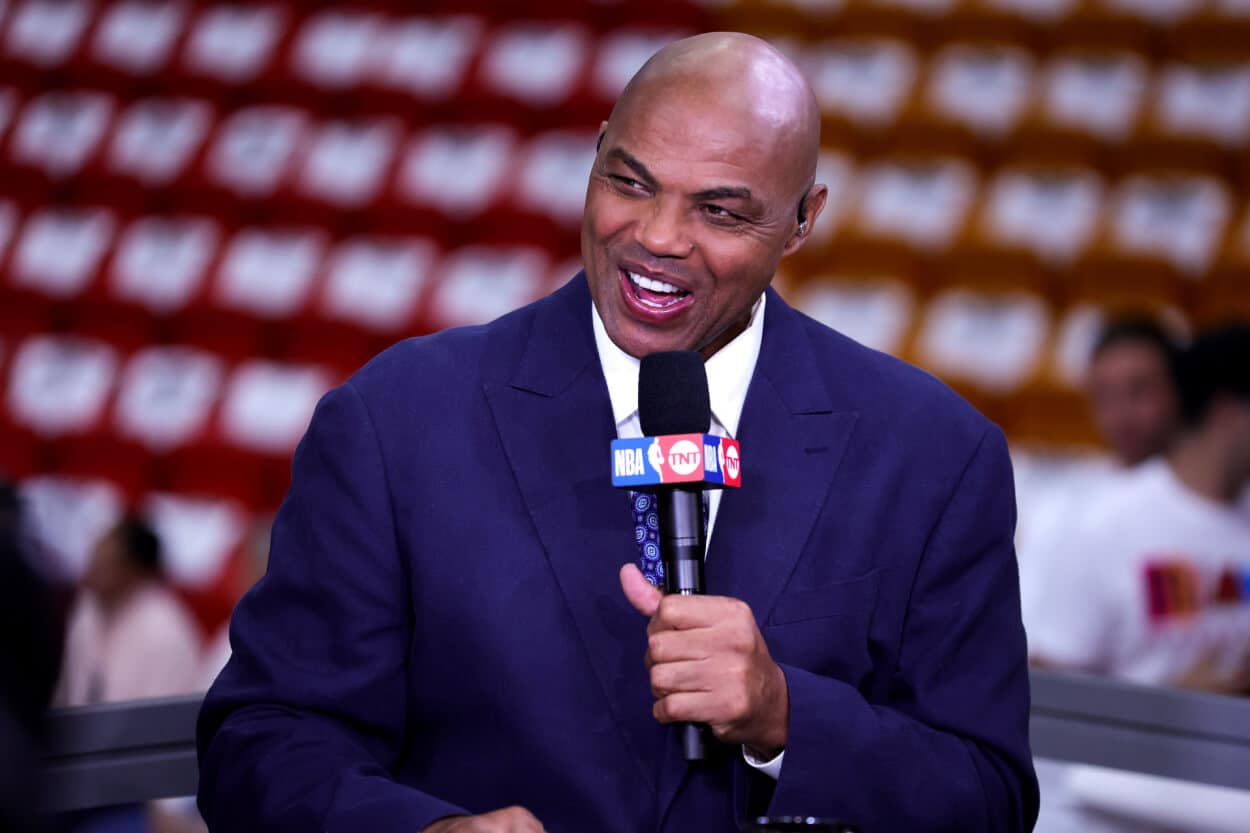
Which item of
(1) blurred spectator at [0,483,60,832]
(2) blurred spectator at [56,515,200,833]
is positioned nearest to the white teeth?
(1) blurred spectator at [0,483,60,832]

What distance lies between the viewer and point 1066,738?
1559 mm

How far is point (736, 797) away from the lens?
1182mm

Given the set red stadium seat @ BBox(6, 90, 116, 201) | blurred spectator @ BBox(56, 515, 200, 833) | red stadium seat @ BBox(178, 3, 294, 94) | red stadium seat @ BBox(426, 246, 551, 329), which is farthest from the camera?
red stadium seat @ BBox(178, 3, 294, 94)

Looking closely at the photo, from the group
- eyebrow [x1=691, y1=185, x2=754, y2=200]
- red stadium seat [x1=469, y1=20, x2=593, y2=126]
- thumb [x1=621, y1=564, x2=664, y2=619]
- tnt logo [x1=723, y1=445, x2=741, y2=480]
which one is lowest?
thumb [x1=621, y1=564, x2=664, y2=619]

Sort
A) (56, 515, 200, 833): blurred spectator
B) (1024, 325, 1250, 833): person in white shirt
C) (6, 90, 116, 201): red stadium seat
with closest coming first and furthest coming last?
1. (1024, 325, 1250, 833): person in white shirt
2. (56, 515, 200, 833): blurred spectator
3. (6, 90, 116, 201): red stadium seat

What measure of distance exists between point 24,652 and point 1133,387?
249 centimetres

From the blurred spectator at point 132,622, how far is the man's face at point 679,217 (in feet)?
7.54

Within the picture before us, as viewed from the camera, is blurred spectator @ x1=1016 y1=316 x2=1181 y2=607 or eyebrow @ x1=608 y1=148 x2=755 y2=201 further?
blurred spectator @ x1=1016 y1=316 x2=1181 y2=607

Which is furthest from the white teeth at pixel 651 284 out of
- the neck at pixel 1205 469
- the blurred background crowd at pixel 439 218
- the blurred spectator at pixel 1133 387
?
the blurred spectator at pixel 1133 387

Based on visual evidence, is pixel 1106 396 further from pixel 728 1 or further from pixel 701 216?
pixel 728 1

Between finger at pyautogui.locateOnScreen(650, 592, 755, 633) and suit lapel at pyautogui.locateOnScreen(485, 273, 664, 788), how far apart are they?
19 centimetres

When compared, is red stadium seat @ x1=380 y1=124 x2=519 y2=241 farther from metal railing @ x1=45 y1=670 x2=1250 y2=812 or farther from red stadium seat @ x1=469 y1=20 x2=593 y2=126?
metal railing @ x1=45 y1=670 x2=1250 y2=812

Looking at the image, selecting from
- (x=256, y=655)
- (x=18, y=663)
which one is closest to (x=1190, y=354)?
(x=256, y=655)

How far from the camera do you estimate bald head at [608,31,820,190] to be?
1.20m
